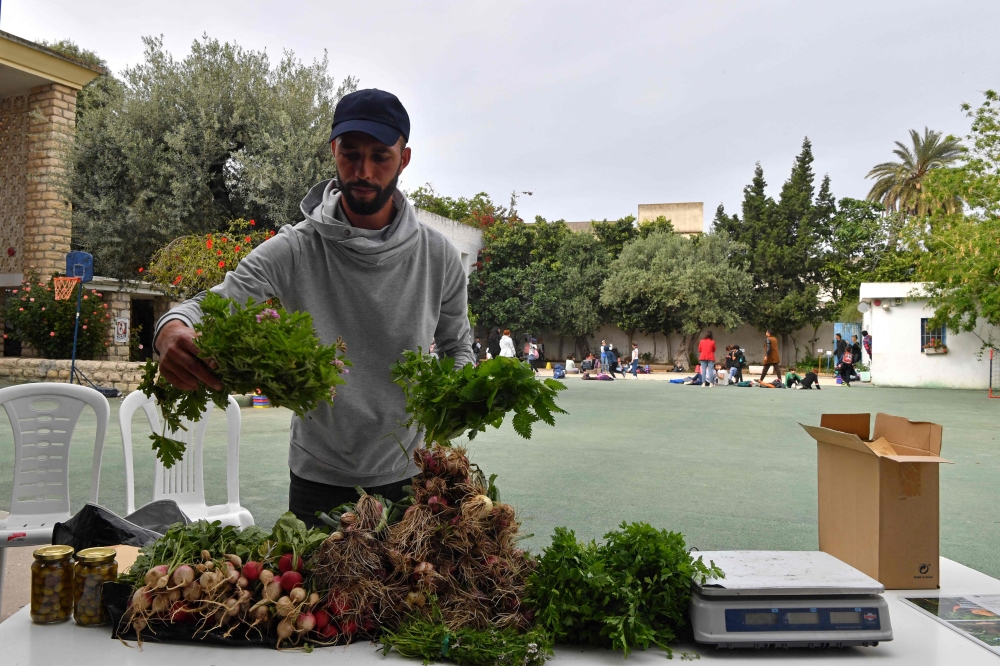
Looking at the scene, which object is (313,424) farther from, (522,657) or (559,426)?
(559,426)

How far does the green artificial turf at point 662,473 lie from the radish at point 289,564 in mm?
670

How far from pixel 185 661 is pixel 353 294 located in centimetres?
121

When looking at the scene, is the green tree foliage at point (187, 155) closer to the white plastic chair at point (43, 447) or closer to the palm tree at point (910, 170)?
the white plastic chair at point (43, 447)

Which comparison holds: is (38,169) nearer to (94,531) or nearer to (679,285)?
(94,531)

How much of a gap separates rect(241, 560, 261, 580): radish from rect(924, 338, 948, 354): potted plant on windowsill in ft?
87.5

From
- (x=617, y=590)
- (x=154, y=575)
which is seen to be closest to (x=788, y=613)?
(x=617, y=590)

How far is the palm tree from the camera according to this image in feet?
124

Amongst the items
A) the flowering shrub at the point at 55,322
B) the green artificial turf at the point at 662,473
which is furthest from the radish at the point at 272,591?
the flowering shrub at the point at 55,322

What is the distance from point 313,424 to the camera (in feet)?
8.19

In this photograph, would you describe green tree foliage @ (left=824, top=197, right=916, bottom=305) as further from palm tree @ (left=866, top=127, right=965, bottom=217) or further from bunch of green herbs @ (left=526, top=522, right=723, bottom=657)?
bunch of green herbs @ (left=526, top=522, right=723, bottom=657)

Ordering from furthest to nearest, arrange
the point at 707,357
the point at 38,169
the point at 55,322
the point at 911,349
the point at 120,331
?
1. the point at 911,349
2. the point at 707,357
3. the point at 38,169
4. the point at 120,331
5. the point at 55,322

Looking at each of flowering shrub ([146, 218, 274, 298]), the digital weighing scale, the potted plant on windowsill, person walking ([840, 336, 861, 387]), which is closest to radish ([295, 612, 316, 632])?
the digital weighing scale

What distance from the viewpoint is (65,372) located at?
15867mm

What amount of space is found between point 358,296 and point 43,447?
2904 millimetres
